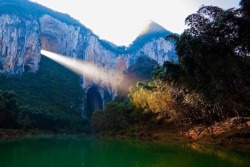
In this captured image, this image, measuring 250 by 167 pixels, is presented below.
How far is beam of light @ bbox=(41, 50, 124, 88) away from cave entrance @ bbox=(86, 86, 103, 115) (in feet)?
23.1

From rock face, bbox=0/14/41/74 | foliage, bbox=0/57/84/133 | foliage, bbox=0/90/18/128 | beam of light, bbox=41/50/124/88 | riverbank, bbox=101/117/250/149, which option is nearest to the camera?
riverbank, bbox=101/117/250/149

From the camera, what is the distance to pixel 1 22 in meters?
143

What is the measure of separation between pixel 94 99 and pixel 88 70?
745 inches

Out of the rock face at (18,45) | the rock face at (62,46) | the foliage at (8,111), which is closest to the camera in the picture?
the foliage at (8,111)

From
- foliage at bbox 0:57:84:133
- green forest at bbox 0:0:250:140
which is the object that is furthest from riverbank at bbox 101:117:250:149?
foliage at bbox 0:57:84:133

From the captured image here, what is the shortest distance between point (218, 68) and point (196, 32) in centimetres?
430

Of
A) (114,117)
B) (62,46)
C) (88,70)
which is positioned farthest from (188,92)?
(62,46)

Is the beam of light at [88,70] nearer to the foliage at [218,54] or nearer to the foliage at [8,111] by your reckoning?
the foliage at [8,111]

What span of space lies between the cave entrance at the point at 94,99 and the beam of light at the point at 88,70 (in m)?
7.05

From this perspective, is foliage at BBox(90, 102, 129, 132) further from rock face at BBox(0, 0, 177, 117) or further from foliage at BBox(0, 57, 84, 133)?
rock face at BBox(0, 0, 177, 117)

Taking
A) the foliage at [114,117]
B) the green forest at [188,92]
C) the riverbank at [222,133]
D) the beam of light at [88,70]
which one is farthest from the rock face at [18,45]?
the riverbank at [222,133]

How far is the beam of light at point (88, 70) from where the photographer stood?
16912 centimetres

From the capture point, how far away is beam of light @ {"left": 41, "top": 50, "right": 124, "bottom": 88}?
169m

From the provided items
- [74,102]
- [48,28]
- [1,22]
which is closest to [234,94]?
[74,102]
